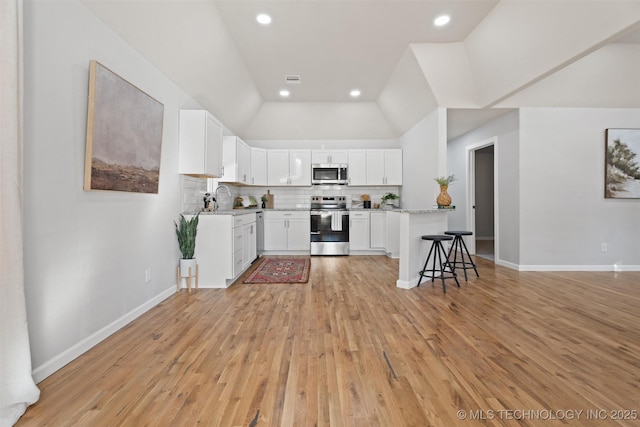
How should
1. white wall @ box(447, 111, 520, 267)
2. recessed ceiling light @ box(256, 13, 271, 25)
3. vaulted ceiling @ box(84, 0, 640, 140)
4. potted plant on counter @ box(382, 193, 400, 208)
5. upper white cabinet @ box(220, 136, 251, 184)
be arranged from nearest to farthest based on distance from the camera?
vaulted ceiling @ box(84, 0, 640, 140) → recessed ceiling light @ box(256, 13, 271, 25) → white wall @ box(447, 111, 520, 267) → upper white cabinet @ box(220, 136, 251, 184) → potted plant on counter @ box(382, 193, 400, 208)

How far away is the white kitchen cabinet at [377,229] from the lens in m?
6.27

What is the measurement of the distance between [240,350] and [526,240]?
15.0 ft

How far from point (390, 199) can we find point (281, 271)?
3061 mm

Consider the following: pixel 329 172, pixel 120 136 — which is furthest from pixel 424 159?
pixel 120 136

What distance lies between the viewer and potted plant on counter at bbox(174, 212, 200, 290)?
3.63 meters

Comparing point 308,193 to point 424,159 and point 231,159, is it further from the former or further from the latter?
point 424,159

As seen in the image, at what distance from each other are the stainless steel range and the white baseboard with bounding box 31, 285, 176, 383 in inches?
138

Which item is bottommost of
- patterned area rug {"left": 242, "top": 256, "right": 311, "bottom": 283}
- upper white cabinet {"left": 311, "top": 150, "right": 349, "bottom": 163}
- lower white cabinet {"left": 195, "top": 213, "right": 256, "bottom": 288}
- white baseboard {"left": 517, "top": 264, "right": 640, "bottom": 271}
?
patterned area rug {"left": 242, "top": 256, "right": 311, "bottom": 283}

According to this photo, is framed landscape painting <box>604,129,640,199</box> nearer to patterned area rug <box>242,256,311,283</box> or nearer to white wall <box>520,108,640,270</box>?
→ white wall <box>520,108,640,270</box>

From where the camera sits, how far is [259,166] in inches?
254

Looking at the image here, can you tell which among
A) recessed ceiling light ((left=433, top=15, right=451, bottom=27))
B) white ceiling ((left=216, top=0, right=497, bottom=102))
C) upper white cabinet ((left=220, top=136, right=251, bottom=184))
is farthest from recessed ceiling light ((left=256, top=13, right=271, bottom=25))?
upper white cabinet ((left=220, top=136, right=251, bottom=184))

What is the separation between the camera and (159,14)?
268cm

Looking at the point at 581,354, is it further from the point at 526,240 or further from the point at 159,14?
the point at 159,14

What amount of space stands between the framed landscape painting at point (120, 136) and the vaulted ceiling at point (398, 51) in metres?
0.52
